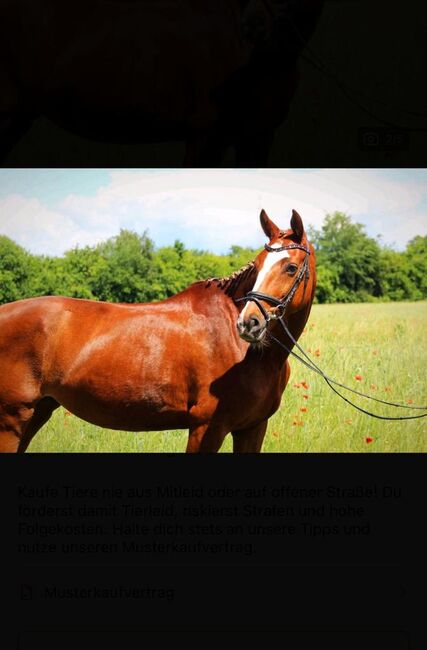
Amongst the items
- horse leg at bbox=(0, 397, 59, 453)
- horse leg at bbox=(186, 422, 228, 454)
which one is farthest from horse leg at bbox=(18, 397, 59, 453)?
horse leg at bbox=(186, 422, 228, 454)

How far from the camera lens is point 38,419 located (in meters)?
5.43

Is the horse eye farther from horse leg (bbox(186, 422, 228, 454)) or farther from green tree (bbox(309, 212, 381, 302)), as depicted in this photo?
horse leg (bbox(186, 422, 228, 454))

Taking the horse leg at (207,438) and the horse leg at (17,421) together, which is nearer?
the horse leg at (207,438)

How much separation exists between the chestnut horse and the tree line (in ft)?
1.01


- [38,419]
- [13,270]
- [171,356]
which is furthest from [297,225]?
[38,419]

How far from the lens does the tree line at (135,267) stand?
5.61 metres

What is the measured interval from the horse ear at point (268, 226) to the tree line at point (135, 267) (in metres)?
0.52

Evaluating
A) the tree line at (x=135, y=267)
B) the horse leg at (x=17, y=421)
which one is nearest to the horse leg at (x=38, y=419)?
the horse leg at (x=17, y=421)

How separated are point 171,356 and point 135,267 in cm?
93

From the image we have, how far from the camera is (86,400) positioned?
5176mm
